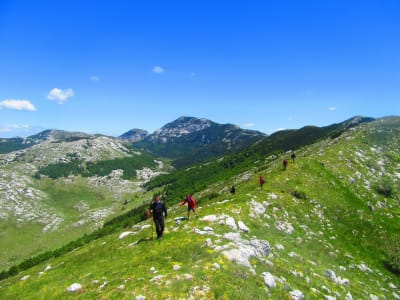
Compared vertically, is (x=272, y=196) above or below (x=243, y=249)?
above

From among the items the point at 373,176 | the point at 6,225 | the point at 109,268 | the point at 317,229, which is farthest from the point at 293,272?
the point at 6,225

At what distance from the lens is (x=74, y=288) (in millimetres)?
16984

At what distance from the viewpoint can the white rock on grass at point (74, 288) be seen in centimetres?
1682

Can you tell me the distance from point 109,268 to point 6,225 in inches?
7698

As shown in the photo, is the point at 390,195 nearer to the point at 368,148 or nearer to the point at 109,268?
the point at 368,148

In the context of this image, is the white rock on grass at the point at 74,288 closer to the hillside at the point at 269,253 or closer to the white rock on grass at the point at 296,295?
the hillside at the point at 269,253

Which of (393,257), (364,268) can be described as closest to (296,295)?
(364,268)

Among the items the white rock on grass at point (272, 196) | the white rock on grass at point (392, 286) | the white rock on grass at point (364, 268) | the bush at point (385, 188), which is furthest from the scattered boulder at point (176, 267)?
the bush at point (385, 188)

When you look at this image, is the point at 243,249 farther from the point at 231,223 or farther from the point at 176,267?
the point at 176,267

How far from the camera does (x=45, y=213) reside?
19162cm

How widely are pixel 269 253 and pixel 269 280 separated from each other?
483cm

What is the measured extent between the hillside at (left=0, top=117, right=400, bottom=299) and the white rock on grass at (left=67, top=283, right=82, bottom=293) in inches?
11.8

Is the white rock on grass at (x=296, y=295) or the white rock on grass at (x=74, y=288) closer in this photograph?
the white rock on grass at (x=296, y=295)

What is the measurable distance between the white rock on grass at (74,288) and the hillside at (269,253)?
0.98ft
